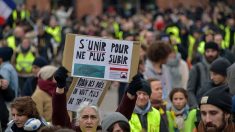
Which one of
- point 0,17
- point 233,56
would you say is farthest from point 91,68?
point 0,17

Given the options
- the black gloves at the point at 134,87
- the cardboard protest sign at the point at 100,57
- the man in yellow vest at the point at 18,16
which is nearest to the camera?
the black gloves at the point at 134,87

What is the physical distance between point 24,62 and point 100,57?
350 inches

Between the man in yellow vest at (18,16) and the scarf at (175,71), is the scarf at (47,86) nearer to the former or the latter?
the scarf at (175,71)

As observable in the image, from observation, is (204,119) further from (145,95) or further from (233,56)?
(233,56)

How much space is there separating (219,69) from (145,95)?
145 centimetres

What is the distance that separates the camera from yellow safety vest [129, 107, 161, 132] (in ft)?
30.1

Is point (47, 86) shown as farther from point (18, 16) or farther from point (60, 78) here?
point (18, 16)

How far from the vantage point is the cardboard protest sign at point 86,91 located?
354 inches

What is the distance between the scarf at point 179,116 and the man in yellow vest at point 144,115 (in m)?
0.92

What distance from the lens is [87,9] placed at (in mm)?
46500

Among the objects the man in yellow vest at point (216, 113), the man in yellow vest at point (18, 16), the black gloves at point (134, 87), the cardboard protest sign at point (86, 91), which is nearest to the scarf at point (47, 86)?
the cardboard protest sign at point (86, 91)

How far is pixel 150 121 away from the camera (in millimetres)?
9312

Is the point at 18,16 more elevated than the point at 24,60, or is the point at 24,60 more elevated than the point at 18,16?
the point at 18,16


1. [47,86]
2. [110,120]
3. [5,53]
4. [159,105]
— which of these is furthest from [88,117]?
[5,53]
